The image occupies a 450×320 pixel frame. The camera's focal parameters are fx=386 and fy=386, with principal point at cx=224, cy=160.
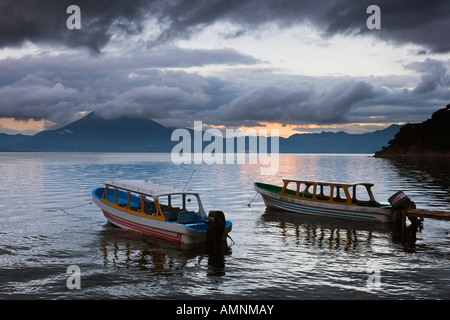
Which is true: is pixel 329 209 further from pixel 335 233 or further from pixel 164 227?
pixel 164 227

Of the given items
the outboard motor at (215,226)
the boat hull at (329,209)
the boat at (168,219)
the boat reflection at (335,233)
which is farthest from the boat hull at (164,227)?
the boat hull at (329,209)

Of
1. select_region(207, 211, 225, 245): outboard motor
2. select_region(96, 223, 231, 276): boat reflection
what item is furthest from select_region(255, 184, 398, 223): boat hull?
select_region(207, 211, 225, 245): outboard motor

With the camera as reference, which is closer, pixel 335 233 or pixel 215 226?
pixel 215 226

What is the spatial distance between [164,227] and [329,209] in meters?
14.8

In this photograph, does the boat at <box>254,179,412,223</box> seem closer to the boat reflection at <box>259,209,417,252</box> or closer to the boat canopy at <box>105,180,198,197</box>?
the boat reflection at <box>259,209,417,252</box>

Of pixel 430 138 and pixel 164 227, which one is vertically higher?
pixel 430 138

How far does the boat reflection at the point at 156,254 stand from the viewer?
712 inches

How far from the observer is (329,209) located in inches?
1230

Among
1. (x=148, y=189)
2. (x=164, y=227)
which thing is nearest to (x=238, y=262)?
(x=164, y=227)

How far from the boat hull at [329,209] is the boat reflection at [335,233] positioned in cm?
41

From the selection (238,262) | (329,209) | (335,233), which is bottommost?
(335,233)

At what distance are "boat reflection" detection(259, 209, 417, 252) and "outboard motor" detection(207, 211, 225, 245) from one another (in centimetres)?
431
